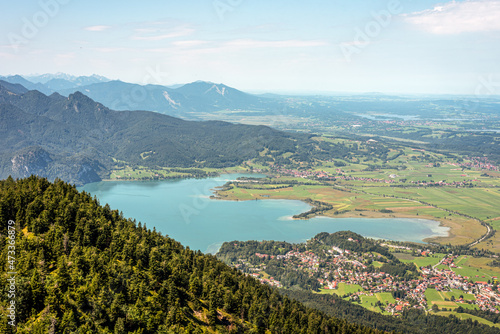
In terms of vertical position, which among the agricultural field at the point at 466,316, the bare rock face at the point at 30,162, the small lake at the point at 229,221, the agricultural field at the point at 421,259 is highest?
the bare rock face at the point at 30,162

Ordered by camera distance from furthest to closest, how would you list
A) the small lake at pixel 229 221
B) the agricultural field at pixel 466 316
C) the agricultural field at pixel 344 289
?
the small lake at pixel 229 221 < the agricultural field at pixel 344 289 < the agricultural field at pixel 466 316

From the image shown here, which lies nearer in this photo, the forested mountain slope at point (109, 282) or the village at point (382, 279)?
the forested mountain slope at point (109, 282)

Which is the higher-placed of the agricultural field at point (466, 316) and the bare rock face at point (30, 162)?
the bare rock face at point (30, 162)

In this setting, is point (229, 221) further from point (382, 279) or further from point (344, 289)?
point (382, 279)

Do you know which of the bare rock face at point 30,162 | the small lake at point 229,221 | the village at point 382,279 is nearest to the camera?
the village at point 382,279

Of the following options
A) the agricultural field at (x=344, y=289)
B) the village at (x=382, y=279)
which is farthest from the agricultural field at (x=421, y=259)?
the agricultural field at (x=344, y=289)

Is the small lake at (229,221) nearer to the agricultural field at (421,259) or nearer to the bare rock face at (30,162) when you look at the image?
the agricultural field at (421,259)
